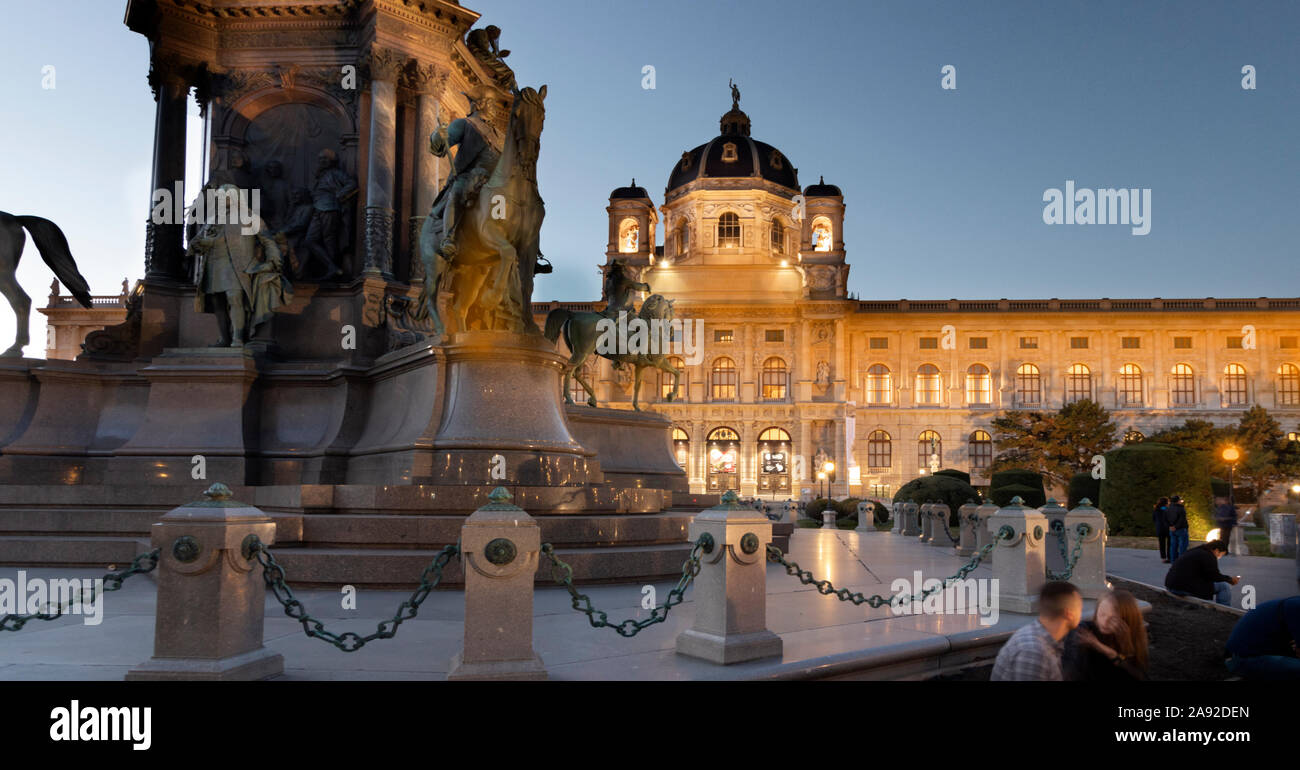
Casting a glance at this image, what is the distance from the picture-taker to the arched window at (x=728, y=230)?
73188 mm

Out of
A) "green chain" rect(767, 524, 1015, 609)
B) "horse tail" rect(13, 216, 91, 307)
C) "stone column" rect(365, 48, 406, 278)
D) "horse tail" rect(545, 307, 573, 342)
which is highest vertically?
"stone column" rect(365, 48, 406, 278)

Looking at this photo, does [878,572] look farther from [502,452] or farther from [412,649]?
[412,649]

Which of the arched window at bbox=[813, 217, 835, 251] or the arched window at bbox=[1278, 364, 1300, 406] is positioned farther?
the arched window at bbox=[813, 217, 835, 251]

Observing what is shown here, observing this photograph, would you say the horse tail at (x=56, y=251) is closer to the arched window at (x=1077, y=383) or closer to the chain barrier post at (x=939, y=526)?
the chain barrier post at (x=939, y=526)

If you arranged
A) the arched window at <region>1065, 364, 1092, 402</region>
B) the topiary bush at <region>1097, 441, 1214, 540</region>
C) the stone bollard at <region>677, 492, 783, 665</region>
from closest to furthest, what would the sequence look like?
the stone bollard at <region>677, 492, 783, 665</region>, the topiary bush at <region>1097, 441, 1214, 540</region>, the arched window at <region>1065, 364, 1092, 402</region>

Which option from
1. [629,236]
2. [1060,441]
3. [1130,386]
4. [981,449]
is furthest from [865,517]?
[629,236]

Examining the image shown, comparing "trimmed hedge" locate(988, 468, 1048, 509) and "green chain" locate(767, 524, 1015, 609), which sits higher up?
"green chain" locate(767, 524, 1015, 609)

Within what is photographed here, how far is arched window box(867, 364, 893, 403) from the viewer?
70.6 meters

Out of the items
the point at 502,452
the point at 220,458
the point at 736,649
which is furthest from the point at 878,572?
the point at 220,458

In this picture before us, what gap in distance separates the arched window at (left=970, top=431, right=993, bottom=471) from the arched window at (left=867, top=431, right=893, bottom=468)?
255 inches

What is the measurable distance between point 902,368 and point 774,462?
13842mm

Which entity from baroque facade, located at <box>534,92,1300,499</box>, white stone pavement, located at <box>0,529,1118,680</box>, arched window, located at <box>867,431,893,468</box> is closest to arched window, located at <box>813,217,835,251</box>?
baroque facade, located at <box>534,92,1300,499</box>

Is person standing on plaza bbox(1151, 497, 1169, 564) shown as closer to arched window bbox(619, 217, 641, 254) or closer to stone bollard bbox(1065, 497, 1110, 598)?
stone bollard bbox(1065, 497, 1110, 598)

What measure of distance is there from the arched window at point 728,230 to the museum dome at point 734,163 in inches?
151
